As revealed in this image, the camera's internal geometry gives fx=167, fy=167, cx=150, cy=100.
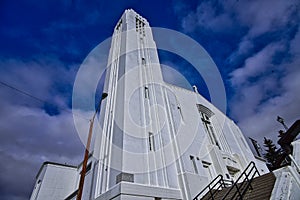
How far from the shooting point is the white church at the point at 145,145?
6.67m

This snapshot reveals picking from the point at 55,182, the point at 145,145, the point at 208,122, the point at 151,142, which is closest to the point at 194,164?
the point at 151,142

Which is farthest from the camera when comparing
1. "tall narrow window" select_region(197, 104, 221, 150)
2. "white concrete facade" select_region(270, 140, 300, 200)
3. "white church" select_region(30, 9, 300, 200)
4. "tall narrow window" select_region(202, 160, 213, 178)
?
"tall narrow window" select_region(197, 104, 221, 150)

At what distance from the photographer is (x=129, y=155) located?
6848 millimetres

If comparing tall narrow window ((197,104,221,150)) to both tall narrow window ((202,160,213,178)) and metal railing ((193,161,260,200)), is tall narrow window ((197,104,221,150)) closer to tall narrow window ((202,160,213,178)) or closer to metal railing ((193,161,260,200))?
tall narrow window ((202,160,213,178))

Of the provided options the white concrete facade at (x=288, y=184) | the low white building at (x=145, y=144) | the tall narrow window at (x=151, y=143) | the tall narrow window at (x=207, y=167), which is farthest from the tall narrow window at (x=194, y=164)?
the white concrete facade at (x=288, y=184)

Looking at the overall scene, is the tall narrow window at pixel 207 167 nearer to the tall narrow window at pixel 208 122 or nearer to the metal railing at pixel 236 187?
the metal railing at pixel 236 187

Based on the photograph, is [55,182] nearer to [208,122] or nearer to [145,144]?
[145,144]

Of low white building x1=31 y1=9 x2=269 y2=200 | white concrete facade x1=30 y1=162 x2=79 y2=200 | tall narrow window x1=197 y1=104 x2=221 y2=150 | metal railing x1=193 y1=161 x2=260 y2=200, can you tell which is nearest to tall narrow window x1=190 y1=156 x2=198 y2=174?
low white building x1=31 y1=9 x2=269 y2=200

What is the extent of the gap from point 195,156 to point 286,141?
4380 millimetres

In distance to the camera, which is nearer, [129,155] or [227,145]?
[129,155]

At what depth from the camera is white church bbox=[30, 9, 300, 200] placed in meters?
6.67

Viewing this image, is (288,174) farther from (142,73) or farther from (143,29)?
(143,29)

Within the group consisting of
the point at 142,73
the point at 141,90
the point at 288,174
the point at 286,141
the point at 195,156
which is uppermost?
the point at 142,73

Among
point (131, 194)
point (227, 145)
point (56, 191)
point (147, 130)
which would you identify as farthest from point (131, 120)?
point (56, 191)
